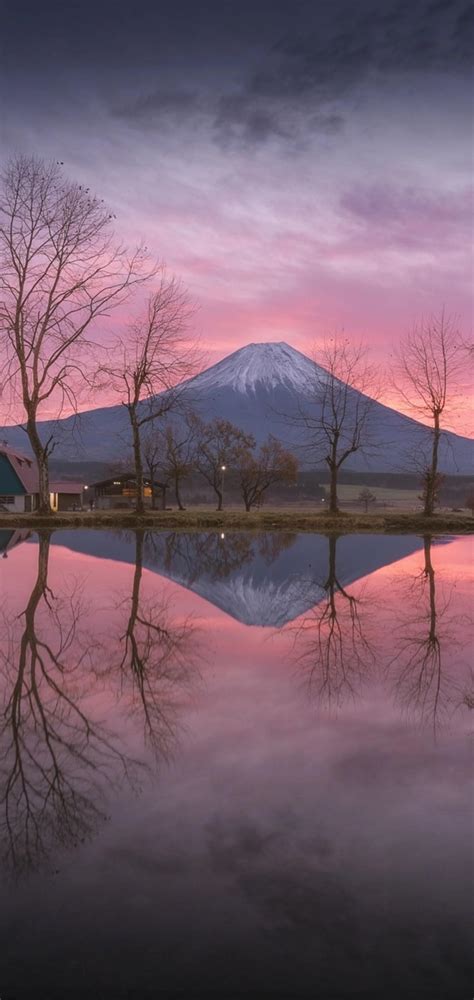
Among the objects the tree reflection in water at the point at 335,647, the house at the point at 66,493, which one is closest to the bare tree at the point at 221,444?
the house at the point at 66,493

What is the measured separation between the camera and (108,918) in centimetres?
347

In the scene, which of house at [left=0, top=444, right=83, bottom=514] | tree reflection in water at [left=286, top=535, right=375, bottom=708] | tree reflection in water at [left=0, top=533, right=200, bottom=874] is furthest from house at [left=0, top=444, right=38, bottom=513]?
tree reflection in water at [left=0, top=533, right=200, bottom=874]

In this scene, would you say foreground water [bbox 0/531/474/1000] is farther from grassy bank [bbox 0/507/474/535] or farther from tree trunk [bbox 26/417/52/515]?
tree trunk [bbox 26/417/52/515]

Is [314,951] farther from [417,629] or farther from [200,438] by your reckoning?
[200,438]

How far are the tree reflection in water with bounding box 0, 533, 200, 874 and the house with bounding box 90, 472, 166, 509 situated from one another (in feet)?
247

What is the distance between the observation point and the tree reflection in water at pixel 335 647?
7.77 metres

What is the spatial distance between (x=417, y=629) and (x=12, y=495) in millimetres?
66740

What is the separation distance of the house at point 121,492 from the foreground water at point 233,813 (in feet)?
253

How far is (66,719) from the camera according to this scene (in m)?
6.38

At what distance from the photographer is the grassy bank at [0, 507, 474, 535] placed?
3756 centimetres

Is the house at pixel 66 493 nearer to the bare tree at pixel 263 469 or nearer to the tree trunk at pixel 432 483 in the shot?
the bare tree at pixel 263 469

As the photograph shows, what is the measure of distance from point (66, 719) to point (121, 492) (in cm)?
8708

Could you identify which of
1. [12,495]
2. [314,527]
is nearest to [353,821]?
[314,527]

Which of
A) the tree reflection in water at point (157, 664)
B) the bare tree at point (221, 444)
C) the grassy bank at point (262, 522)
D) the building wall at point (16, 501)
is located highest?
the bare tree at point (221, 444)
